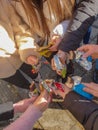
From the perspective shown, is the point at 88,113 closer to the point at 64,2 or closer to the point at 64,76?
the point at 64,76

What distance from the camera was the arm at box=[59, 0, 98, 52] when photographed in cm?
262

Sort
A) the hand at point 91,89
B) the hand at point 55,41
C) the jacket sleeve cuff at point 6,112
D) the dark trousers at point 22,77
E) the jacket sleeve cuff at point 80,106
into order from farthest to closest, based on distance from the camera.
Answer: the dark trousers at point 22,77 → the hand at point 55,41 → the jacket sleeve cuff at point 6,112 → the hand at point 91,89 → the jacket sleeve cuff at point 80,106

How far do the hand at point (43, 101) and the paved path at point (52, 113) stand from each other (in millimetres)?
500

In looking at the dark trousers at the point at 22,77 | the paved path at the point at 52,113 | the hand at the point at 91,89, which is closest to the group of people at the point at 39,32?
the hand at the point at 91,89

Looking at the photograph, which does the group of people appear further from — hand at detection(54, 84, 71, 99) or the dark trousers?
the dark trousers

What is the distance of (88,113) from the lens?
7.14 feet

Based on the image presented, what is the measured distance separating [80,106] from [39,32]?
819 mm

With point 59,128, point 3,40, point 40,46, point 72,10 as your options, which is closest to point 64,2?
point 72,10

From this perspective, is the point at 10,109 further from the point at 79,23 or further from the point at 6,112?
the point at 79,23

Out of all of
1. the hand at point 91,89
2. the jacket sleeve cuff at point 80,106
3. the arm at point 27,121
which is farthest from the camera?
the hand at point 91,89

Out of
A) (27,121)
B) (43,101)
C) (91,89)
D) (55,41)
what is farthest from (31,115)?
(55,41)

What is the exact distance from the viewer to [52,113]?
3254 millimetres

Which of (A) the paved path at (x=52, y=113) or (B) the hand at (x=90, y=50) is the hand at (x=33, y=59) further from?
(A) the paved path at (x=52, y=113)

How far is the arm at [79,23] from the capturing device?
262 cm
